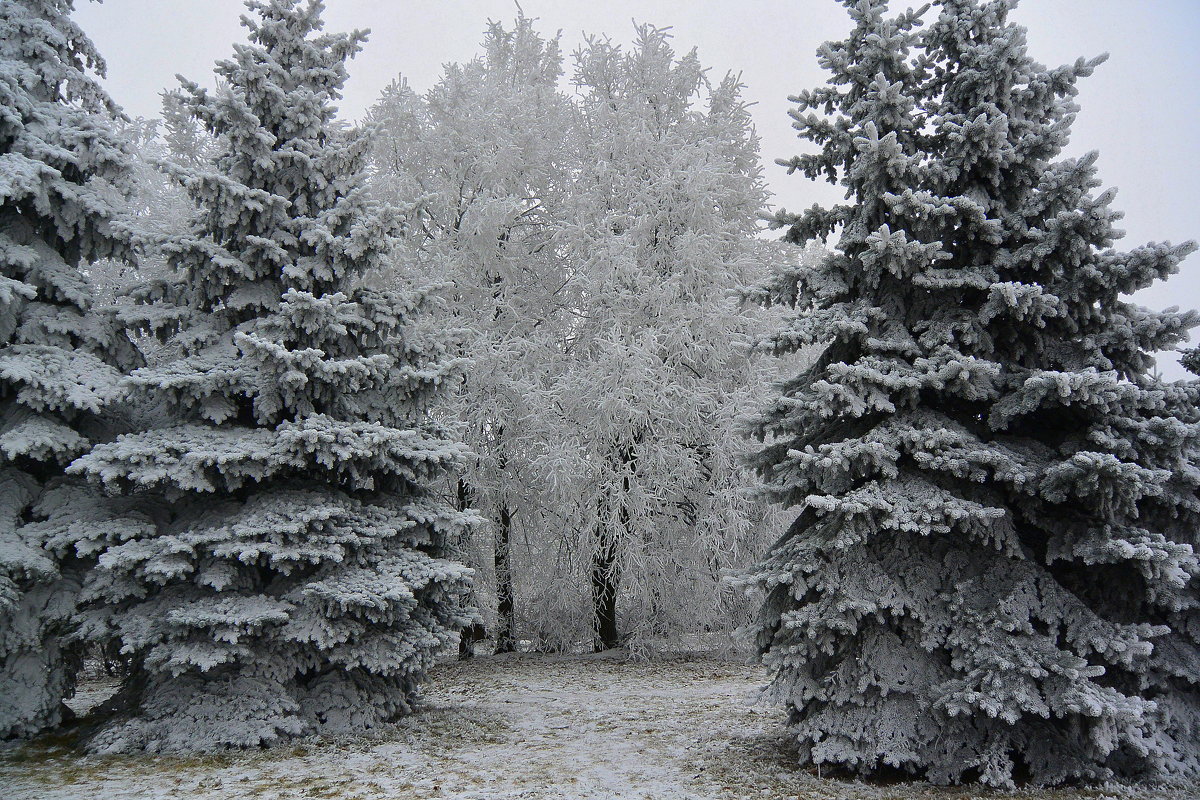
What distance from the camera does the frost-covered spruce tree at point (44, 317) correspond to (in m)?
7.03

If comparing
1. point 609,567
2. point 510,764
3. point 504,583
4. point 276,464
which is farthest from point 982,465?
point 504,583

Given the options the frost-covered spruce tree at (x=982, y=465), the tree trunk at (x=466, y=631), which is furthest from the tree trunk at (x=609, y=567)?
the frost-covered spruce tree at (x=982, y=465)

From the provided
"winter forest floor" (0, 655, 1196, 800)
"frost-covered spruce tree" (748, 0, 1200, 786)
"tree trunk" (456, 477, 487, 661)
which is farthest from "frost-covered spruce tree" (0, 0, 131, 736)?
"frost-covered spruce tree" (748, 0, 1200, 786)

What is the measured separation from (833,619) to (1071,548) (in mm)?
1701

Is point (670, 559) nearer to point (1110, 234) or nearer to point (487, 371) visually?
point (487, 371)

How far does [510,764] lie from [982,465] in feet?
13.8

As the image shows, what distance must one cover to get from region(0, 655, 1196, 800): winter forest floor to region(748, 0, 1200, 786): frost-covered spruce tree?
53cm

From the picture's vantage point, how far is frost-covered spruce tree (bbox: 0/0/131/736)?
703 centimetres

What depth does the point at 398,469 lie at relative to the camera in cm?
761

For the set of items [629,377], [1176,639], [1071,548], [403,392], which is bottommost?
[1176,639]

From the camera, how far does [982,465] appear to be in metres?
5.89

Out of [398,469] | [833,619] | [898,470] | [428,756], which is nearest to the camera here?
[833,619]

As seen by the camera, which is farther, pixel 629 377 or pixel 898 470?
pixel 629 377

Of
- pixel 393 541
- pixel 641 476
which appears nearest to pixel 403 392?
pixel 393 541
